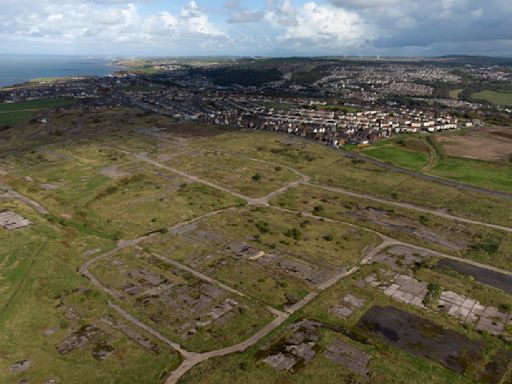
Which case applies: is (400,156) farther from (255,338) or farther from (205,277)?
(255,338)

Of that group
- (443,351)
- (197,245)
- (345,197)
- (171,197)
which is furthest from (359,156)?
(443,351)

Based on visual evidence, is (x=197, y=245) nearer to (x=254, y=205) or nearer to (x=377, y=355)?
(x=254, y=205)

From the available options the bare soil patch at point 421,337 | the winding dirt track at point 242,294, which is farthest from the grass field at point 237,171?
the bare soil patch at point 421,337

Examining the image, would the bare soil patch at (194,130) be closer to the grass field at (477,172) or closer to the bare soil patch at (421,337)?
the grass field at (477,172)

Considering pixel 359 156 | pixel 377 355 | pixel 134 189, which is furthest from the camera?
pixel 359 156

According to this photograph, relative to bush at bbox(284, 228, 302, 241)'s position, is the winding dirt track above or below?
below

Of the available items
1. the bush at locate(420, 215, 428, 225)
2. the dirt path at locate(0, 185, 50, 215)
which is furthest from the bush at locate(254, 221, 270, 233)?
the dirt path at locate(0, 185, 50, 215)

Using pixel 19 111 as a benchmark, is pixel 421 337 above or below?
below

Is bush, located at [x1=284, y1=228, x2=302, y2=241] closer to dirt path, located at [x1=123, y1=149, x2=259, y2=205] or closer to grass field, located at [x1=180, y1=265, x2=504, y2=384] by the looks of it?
dirt path, located at [x1=123, y1=149, x2=259, y2=205]

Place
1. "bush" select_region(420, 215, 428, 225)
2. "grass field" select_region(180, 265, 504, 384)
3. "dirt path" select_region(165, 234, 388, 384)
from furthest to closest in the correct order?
"bush" select_region(420, 215, 428, 225) < "dirt path" select_region(165, 234, 388, 384) < "grass field" select_region(180, 265, 504, 384)

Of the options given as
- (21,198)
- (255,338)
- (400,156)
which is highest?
(400,156)

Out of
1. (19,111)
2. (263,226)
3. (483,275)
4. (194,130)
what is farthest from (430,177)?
(19,111)
